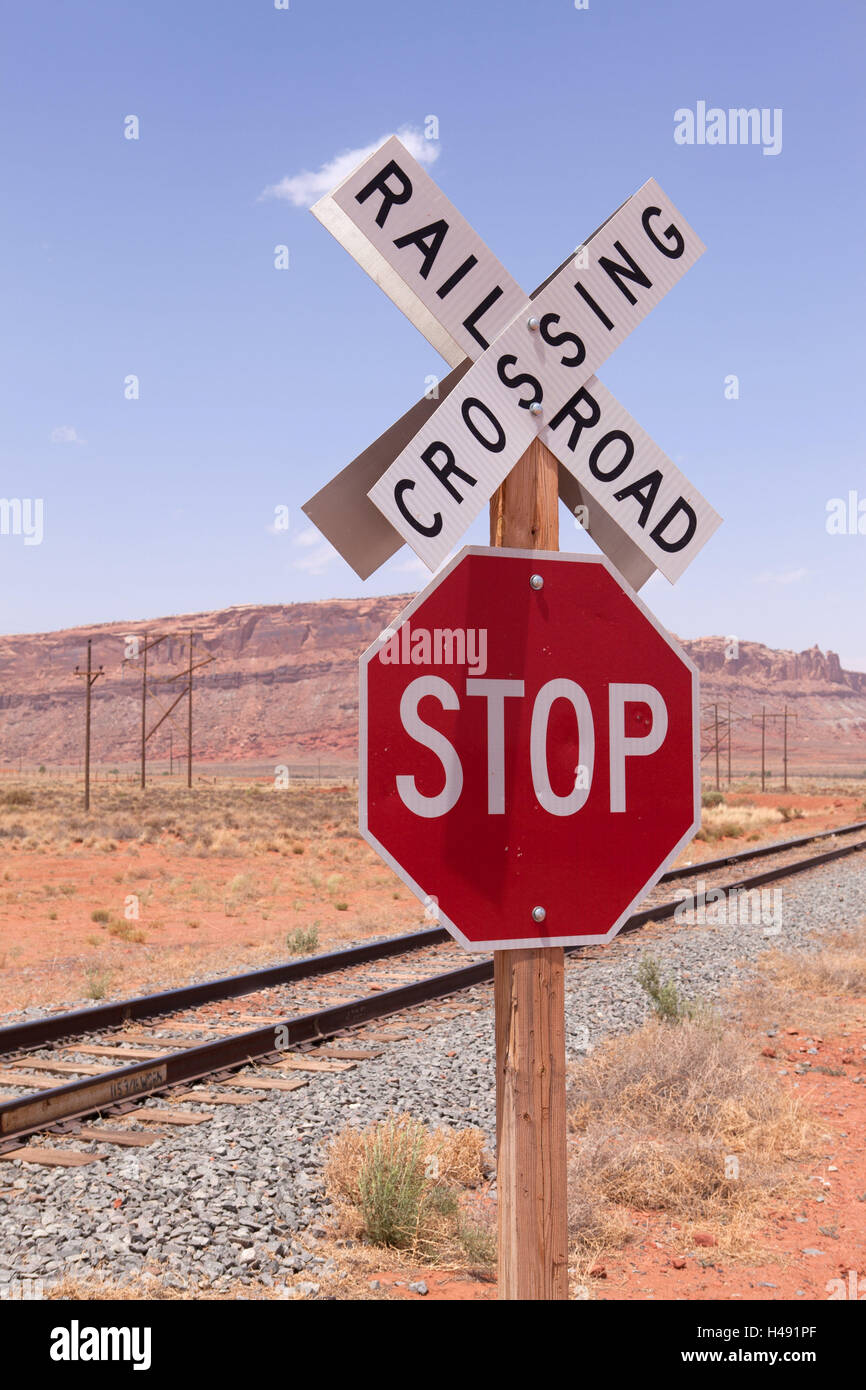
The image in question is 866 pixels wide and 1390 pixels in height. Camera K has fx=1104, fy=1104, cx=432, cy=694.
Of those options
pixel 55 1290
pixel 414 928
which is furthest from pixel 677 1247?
pixel 414 928

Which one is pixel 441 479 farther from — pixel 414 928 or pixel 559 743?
pixel 414 928

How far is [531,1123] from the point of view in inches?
98.4

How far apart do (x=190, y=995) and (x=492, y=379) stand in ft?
29.7

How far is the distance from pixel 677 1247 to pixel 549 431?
13.6 feet

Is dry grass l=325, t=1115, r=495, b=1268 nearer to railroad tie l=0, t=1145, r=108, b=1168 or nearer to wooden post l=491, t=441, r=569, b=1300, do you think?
railroad tie l=0, t=1145, r=108, b=1168

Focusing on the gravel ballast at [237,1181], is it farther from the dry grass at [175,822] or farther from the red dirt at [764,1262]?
the dry grass at [175,822]

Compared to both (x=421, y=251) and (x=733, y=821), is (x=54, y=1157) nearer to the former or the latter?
(x=421, y=251)

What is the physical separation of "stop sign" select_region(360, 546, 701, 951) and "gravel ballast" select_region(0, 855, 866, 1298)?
3014mm

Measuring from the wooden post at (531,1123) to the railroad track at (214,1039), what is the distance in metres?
4.43

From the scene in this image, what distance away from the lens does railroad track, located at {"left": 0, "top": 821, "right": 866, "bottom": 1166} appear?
6.86 metres

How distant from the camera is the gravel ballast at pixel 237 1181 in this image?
476 centimetres

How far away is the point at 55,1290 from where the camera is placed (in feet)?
14.5

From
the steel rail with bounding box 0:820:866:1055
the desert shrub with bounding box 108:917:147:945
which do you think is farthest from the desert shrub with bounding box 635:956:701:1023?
the desert shrub with bounding box 108:917:147:945

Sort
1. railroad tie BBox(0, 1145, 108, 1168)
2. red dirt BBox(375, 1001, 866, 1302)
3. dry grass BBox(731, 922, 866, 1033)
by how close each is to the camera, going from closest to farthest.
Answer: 1. red dirt BBox(375, 1001, 866, 1302)
2. railroad tie BBox(0, 1145, 108, 1168)
3. dry grass BBox(731, 922, 866, 1033)
